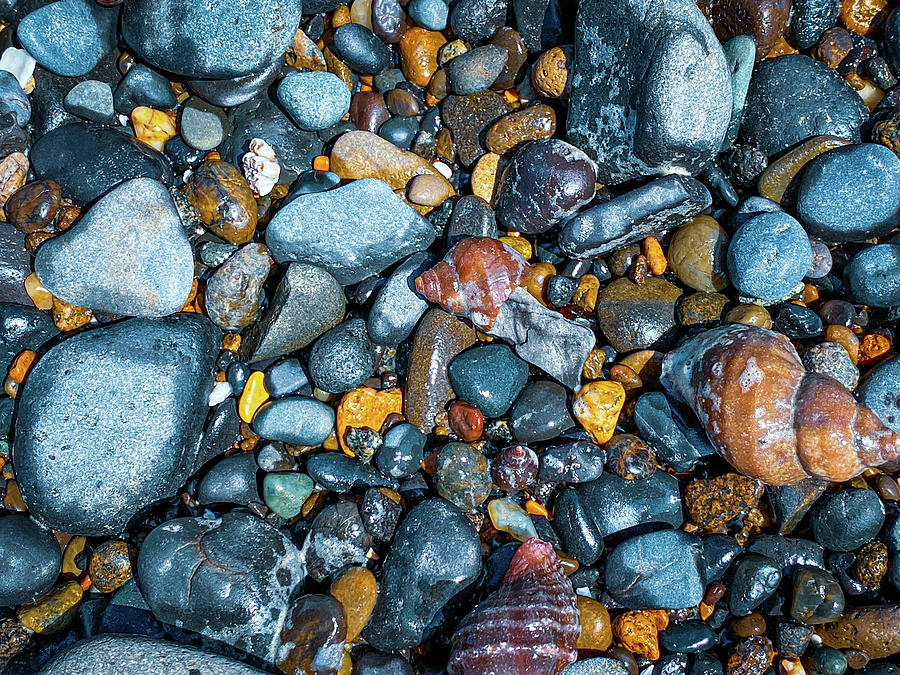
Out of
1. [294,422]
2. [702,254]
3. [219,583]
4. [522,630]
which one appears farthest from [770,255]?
[219,583]

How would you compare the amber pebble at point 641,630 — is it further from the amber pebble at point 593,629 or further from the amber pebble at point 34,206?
the amber pebble at point 34,206

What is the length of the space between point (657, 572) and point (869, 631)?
3.25 ft

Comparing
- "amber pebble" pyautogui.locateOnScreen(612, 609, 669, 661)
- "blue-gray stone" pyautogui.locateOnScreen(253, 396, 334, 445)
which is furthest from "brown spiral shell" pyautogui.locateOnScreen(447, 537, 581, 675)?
"blue-gray stone" pyautogui.locateOnScreen(253, 396, 334, 445)

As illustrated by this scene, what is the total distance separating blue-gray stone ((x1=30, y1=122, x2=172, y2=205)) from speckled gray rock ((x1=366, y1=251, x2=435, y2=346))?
1544mm

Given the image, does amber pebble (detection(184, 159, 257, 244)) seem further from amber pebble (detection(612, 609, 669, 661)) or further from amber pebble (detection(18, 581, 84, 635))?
amber pebble (detection(612, 609, 669, 661))

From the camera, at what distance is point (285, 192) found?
164 inches

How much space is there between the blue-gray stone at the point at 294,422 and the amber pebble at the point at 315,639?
0.84m

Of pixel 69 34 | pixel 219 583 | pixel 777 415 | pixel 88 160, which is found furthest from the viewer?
pixel 69 34

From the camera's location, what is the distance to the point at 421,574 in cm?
336

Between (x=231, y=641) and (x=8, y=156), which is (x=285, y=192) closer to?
(x=8, y=156)

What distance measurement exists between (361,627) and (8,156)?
337 cm

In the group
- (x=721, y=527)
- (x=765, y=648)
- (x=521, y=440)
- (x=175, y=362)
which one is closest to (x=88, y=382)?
(x=175, y=362)

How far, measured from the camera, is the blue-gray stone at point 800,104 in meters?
3.81

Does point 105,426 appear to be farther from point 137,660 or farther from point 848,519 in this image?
point 848,519
